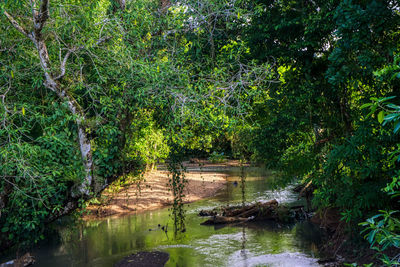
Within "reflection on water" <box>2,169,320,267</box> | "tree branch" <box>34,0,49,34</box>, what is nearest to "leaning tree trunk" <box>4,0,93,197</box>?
"tree branch" <box>34,0,49,34</box>

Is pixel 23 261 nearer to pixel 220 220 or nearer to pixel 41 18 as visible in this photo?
pixel 41 18

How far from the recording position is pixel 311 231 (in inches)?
639

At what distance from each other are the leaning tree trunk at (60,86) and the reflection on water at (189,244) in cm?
292

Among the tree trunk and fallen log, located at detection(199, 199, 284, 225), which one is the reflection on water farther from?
the tree trunk

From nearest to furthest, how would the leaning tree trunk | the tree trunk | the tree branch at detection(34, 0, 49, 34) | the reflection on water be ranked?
the tree branch at detection(34, 0, 49, 34)
the leaning tree trunk
the tree trunk
the reflection on water

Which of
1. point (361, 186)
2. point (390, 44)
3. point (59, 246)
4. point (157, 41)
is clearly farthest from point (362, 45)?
point (59, 246)

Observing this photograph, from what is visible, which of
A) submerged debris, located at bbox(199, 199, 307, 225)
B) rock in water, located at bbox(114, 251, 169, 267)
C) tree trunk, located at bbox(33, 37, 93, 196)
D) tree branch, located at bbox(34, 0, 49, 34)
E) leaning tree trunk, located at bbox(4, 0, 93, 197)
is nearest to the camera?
tree branch, located at bbox(34, 0, 49, 34)

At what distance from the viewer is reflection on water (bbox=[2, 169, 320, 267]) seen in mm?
13023

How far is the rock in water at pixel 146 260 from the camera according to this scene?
12.5m

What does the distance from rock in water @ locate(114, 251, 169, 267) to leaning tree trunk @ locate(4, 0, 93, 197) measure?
11.9 feet

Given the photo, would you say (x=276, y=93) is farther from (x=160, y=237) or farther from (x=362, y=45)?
(x=160, y=237)

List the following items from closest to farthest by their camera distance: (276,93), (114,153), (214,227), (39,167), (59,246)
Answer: (39,167), (114,153), (276,93), (59,246), (214,227)

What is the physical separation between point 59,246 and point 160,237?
14.4 ft

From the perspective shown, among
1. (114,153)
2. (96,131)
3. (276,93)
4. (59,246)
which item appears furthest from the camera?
(59,246)
